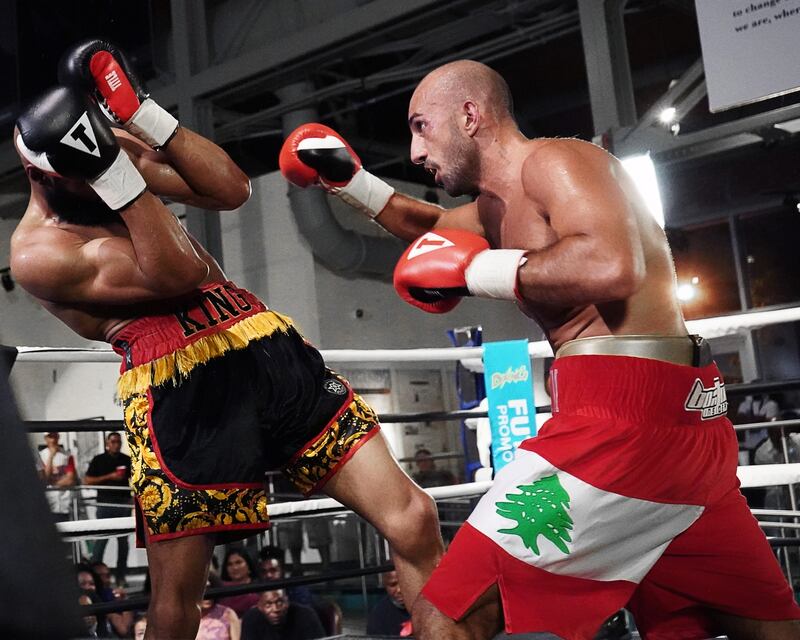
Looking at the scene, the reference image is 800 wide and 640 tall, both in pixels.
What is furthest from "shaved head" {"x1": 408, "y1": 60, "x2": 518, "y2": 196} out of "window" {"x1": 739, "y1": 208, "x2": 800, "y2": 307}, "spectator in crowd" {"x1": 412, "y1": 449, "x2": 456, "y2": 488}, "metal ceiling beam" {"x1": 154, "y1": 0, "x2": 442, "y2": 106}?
"window" {"x1": 739, "y1": 208, "x2": 800, "y2": 307}

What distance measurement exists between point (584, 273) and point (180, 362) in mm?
730

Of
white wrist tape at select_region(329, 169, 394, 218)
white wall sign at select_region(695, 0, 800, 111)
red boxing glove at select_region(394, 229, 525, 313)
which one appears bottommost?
red boxing glove at select_region(394, 229, 525, 313)

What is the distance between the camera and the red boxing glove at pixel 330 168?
6.04 feet

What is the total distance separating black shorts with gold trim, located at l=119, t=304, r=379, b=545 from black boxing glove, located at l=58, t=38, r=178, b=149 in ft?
1.31

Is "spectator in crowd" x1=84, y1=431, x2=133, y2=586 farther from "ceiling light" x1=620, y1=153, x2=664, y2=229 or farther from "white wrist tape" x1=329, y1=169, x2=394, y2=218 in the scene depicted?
"white wrist tape" x1=329, y1=169, x2=394, y2=218

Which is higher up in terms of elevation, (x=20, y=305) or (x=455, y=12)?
(x=455, y=12)

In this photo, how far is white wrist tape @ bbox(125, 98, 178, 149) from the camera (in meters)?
1.60

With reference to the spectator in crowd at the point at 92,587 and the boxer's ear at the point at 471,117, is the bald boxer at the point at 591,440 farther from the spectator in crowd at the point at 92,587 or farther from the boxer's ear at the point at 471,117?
the spectator in crowd at the point at 92,587

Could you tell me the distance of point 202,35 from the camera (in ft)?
20.4

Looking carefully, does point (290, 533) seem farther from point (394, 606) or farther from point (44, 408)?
point (44, 408)

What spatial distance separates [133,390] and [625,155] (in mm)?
3454

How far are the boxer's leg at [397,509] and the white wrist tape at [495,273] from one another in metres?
0.43

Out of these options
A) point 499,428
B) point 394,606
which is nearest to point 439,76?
point 499,428

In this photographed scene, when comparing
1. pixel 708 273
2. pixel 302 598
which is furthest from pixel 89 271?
pixel 708 273
